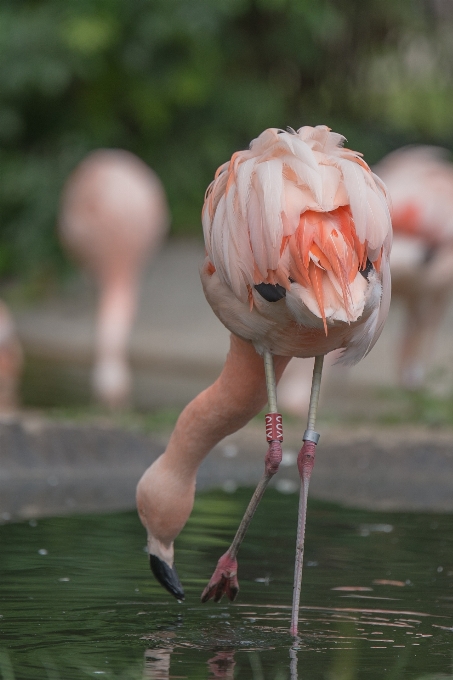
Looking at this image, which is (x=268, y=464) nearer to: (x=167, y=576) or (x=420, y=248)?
(x=167, y=576)

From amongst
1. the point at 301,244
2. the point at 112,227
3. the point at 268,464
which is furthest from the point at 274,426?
the point at 112,227

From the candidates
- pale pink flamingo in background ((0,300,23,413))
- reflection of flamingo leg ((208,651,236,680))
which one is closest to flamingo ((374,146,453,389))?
pale pink flamingo in background ((0,300,23,413))

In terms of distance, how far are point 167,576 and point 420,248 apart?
5.03 metres

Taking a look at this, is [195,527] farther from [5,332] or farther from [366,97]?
[366,97]

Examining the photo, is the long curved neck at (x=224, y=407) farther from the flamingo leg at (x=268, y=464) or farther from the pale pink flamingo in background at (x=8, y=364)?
the pale pink flamingo in background at (x=8, y=364)

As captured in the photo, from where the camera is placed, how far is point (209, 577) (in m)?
3.94

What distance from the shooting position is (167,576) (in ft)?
12.1

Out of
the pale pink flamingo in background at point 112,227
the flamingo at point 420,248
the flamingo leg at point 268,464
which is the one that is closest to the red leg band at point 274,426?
the flamingo leg at point 268,464

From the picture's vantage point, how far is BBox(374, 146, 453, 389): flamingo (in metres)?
8.23

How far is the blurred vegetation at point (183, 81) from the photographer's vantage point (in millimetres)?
12750

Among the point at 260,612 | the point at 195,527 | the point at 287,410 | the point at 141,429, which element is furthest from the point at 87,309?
the point at 260,612

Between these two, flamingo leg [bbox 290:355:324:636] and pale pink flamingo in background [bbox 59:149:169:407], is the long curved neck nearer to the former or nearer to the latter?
flamingo leg [bbox 290:355:324:636]

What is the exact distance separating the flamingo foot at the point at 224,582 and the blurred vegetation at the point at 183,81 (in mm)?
9434

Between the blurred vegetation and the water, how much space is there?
8610 mm
